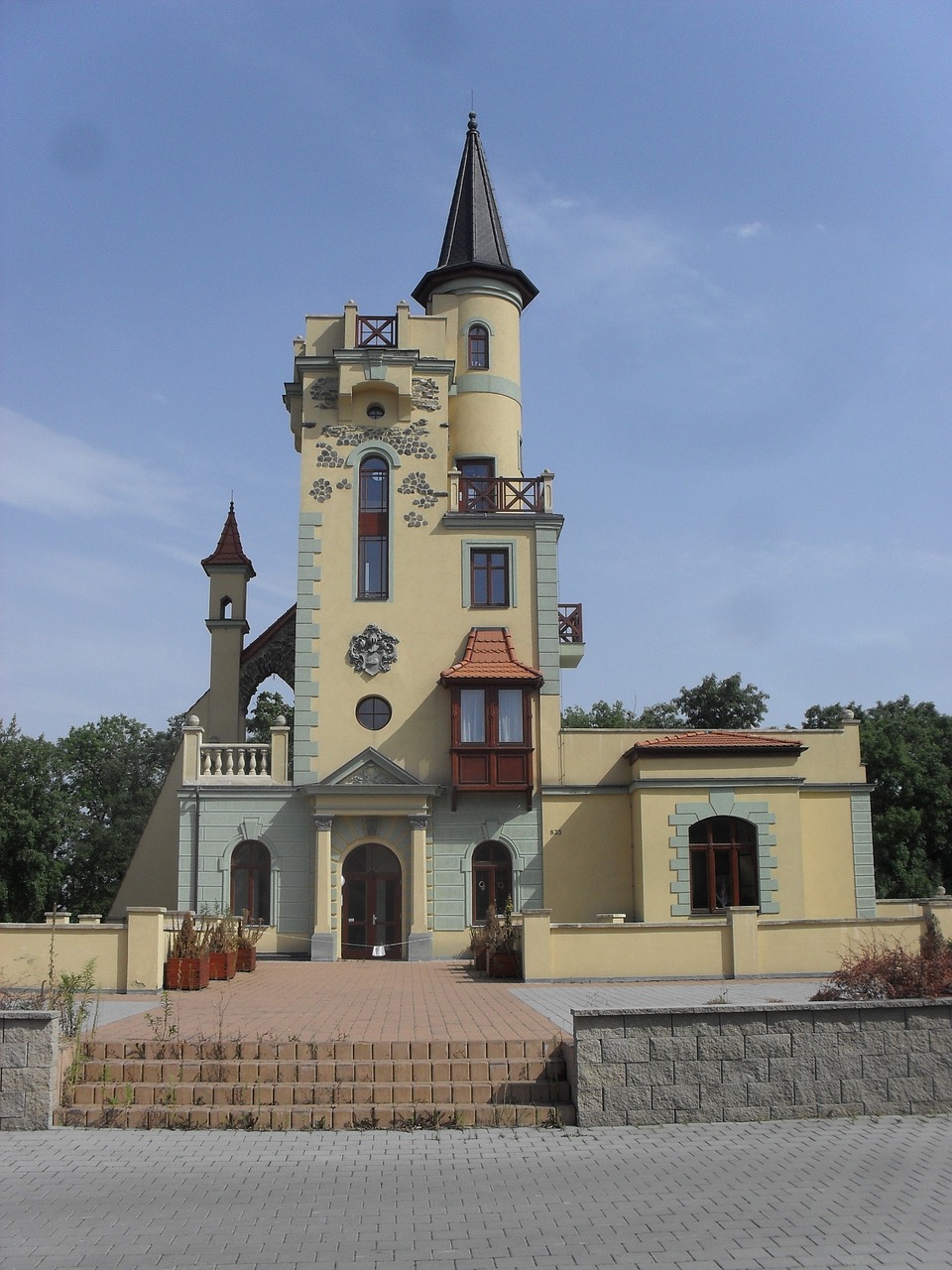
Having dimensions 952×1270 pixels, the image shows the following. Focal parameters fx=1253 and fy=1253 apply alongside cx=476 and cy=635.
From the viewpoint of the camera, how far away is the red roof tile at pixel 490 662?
91.5ft

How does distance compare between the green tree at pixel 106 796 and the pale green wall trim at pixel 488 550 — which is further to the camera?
the green tree at pixel 106 796

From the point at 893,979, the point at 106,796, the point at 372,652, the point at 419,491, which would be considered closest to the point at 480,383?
the point at 419,491

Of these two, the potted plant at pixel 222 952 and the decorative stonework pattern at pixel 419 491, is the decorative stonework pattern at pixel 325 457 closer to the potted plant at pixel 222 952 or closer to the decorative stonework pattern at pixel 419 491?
the decorative stonework pattern at pixel 419 491

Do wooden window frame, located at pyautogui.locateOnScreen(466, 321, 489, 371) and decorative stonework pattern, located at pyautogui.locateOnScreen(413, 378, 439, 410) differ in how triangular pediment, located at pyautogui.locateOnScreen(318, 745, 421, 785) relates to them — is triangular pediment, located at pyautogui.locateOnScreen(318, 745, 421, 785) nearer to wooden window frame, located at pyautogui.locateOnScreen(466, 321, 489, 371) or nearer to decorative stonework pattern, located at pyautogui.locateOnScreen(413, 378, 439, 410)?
decorative stonework pattern, located at pyautogui.locateOnScreen(413, 378, 439, 410)

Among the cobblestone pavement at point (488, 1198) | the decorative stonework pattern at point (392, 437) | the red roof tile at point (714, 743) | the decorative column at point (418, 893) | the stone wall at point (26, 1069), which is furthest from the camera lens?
the decorative stonework pattern at point (392, 437)


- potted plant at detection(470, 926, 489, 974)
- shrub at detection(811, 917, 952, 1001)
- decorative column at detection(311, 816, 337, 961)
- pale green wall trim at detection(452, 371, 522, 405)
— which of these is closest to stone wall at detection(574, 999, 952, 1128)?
shrub at detection(811, 917, 952, 1001)

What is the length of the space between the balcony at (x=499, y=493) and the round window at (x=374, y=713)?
5.11 m

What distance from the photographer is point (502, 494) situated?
101 feet

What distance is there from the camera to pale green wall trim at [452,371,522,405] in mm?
33375

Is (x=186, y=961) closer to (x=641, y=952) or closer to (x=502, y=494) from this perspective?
(x=641, y=952)

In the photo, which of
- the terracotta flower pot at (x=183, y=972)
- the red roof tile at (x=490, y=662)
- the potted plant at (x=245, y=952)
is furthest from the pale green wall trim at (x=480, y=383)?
the terracotta flower pot at (x=183, y=972)

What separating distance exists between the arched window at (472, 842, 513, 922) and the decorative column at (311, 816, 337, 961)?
10.7 feet

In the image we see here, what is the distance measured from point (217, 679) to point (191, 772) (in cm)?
491

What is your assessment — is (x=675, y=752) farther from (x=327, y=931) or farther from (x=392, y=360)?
(x=392, y=360)
